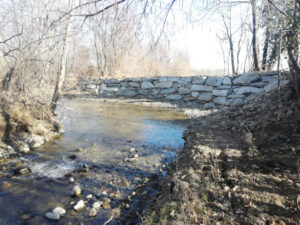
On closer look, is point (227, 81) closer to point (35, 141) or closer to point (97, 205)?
point (35, 141)

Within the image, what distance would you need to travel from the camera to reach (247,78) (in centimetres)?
922

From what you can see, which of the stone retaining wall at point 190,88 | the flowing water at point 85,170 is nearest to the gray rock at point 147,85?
the stone retaining wall at point 190,88

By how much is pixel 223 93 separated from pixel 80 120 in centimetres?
689

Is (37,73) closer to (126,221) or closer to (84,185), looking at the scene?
(84,185)

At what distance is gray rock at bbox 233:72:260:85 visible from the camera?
899 centimetres

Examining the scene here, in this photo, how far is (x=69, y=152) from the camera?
4129mm

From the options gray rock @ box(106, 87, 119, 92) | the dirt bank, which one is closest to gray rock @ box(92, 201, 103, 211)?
the dirt bank

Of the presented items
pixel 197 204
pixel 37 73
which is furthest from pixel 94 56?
pixel 197 204

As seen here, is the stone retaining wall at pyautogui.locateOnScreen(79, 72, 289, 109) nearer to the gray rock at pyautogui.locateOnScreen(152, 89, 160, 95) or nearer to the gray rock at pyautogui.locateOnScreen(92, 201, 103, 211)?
the gray rock at pyautogui.locateOnScreen(152, 89, 160, 95)

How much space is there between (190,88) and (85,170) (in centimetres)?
907

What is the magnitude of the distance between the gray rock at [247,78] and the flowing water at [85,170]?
17.0ft

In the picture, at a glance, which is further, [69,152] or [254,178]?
[69,152]

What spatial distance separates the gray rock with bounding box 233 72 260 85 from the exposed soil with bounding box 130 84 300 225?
5675 millimetres

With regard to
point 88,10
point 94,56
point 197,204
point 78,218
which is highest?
point 94,56
